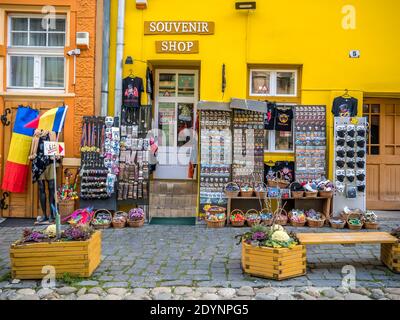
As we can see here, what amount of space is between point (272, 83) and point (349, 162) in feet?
7.59

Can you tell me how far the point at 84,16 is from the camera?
30.2ft

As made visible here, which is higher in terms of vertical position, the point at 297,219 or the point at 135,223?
the point at 297,219

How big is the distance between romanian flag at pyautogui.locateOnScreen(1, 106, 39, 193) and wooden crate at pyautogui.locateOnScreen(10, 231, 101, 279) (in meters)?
3.88

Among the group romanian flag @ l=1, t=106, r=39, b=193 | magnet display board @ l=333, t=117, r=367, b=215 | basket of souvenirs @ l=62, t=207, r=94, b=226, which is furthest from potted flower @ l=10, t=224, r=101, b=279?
magnet display board @ l=333, t=117, r=367, b=215

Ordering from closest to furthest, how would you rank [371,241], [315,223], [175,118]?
[371,241], [315,223], [175,118]

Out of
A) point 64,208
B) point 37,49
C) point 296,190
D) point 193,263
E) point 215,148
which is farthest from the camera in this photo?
point 37,49

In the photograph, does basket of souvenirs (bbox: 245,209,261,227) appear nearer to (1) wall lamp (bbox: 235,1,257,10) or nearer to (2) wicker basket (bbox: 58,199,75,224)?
(2) wicker basket (bbox: 58,199,75,224)

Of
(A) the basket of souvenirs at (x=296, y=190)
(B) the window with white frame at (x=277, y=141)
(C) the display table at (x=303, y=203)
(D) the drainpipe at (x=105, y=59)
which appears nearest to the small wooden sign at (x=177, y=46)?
(D) the drainpipe at (x=105, y=59)

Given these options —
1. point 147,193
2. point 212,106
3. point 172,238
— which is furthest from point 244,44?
point 172,238

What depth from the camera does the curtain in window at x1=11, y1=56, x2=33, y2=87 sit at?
374 inches

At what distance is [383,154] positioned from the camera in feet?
31.6

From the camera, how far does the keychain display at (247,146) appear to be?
29.8 feet

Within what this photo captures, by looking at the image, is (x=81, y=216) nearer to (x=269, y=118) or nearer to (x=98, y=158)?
(x=98, y=158)

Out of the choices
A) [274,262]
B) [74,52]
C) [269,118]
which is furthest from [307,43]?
[274,262]
